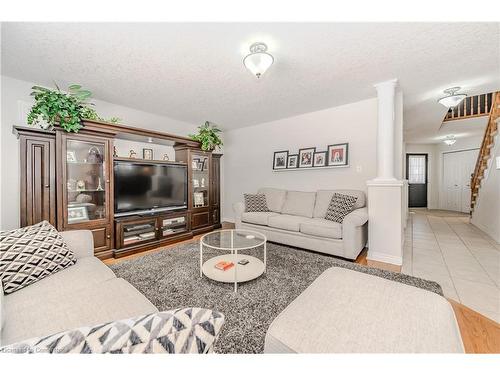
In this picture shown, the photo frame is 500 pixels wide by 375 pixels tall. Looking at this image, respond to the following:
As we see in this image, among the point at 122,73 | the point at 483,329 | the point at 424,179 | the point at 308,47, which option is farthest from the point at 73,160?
the point at 424,179

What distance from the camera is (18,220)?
247 cm

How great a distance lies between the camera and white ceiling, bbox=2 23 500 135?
1.69 meters

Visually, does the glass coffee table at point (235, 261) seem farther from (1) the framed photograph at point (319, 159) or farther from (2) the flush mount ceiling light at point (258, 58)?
(1) the framed photograph at point (319, 159)

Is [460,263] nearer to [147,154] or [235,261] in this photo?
[235,261]

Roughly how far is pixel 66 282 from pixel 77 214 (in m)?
1.74

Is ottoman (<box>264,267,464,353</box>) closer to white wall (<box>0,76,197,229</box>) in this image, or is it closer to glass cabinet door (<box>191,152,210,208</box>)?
glass cabinet door (<box>191,152,210,208</box>)

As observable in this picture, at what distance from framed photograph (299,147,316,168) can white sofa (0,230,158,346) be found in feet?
10.8

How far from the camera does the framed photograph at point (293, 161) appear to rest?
3978 mm

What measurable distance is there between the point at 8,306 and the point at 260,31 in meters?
2.34

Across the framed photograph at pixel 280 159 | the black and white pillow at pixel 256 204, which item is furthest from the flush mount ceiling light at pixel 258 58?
the framed photograph at pixel 280 159

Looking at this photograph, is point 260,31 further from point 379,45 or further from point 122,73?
point 122,73

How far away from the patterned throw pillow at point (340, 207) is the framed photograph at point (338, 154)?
0.78m

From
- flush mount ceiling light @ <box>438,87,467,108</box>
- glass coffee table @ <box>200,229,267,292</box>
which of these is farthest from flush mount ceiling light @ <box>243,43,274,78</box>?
flush mount ceiling light @ <box>438,87,467,108</box>

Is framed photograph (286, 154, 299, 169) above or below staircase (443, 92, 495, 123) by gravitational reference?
below
